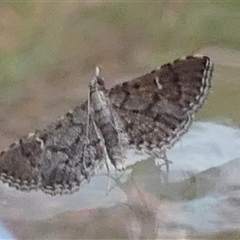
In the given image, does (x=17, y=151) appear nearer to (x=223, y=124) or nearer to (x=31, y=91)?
(x=31, y=91)

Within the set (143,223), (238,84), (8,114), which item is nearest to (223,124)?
(238,84)

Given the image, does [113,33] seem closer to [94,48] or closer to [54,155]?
[94,48]

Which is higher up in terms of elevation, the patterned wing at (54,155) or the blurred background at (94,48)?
the blurred background at (94,48)

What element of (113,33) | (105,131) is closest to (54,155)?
(105,131)

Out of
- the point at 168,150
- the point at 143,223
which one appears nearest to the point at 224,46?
the point at 168,150

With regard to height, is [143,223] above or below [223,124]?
below
